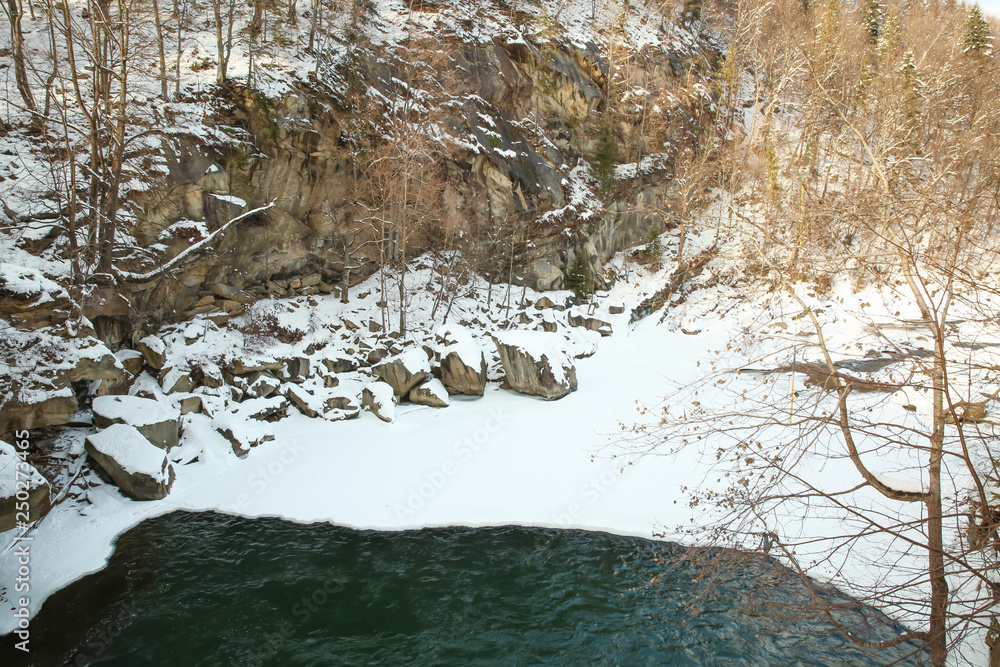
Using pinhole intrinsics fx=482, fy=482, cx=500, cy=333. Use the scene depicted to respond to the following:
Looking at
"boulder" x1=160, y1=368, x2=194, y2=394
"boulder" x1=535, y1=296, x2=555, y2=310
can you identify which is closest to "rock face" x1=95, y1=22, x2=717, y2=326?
"boulder" x1=535, y1=296, x2=555, y2=310

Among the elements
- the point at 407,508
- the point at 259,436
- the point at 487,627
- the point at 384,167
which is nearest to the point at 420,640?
the point at 487,627

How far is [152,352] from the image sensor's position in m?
12.7

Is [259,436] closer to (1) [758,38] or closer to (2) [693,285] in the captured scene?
(2) [693,285]

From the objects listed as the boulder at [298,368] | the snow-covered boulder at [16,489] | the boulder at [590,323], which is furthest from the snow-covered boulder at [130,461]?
the boulder at [590,323]

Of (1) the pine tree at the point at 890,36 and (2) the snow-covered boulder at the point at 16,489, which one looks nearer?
(2) the snow-covered boulder at the point at 16,489

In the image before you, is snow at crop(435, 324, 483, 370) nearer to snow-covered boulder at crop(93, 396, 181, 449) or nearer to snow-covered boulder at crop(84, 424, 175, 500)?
snow-covered boulder at crop(93, 396, 181, 449)

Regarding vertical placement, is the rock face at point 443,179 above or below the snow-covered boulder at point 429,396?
above

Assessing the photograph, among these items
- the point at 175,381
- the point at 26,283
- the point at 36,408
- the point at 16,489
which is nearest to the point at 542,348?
the point at 175,381

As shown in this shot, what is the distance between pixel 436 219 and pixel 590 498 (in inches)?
548

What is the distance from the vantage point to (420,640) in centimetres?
707

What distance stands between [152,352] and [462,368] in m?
8.54

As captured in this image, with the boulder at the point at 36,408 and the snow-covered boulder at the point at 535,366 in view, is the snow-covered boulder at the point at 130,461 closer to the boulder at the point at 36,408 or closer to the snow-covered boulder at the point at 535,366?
the boulder at the point at 36,408

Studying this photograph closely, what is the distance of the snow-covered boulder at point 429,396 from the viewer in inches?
595

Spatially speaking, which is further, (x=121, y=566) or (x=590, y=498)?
A: (x=590, y=498)
